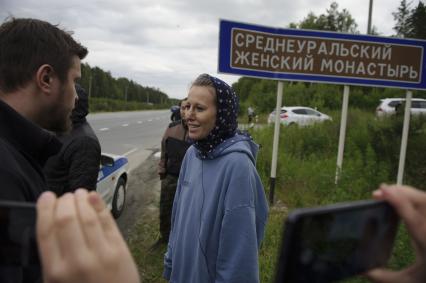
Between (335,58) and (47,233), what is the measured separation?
611 centimetres

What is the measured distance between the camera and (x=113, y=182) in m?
5.80

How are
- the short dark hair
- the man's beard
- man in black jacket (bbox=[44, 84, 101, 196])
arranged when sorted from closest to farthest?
the short dark hair < the man's beard < man in black jacket (bbox=[44, 84, 101, 196])

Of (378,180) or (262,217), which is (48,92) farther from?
(378,180)

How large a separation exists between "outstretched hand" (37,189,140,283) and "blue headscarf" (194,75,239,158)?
1.73 metres

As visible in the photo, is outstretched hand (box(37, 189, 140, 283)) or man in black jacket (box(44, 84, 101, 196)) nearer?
outstretched hand (box(37, 189, 140, 283))

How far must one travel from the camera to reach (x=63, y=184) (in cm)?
326

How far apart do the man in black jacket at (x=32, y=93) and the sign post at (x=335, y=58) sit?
172 inches

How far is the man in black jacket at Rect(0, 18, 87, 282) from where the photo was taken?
1.33 m

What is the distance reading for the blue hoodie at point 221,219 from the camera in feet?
7.06

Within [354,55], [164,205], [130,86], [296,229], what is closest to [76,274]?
[296,229]

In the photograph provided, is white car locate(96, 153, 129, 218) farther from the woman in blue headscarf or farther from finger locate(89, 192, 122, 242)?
finger locate(89, 192, 122, 242)

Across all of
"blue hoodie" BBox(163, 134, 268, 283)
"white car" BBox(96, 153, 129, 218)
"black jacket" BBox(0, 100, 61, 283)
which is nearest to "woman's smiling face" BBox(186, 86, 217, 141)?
"blue hoodie" BBox(163, 134, 268, 283)

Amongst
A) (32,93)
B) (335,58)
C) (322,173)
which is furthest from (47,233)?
(322,173)

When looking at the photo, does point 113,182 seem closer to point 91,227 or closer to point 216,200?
point 216,200
